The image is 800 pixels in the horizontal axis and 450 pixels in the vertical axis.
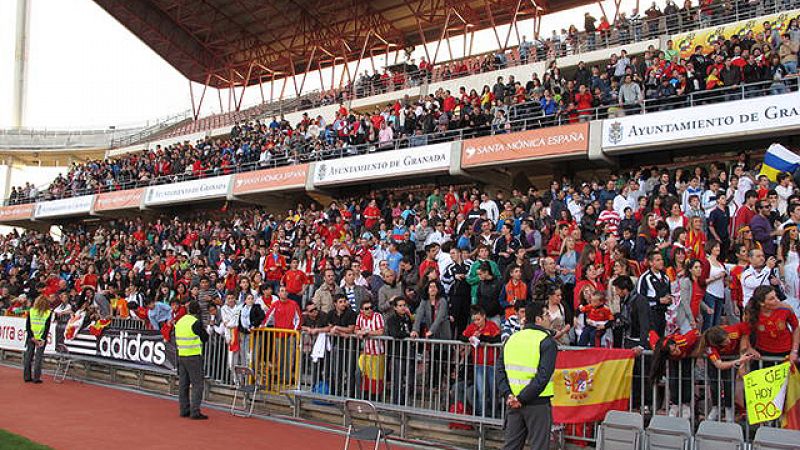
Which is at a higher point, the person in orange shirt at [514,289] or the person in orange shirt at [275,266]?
the person in orange shirt at [275,266]

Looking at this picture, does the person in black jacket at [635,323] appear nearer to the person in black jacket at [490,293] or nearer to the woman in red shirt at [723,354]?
the woman in red shirt at [723,354]

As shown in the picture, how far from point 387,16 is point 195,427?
101 ft

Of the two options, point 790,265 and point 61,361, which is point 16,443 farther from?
point 790,265

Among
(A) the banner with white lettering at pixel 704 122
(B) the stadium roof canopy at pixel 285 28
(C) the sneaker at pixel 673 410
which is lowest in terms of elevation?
(C) the sneaker at pixel 673 410

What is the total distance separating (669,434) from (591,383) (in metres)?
1.08

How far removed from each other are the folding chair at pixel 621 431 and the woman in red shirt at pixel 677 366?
0.46 meters

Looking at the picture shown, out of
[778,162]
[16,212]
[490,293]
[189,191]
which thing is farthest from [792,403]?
[16,212]

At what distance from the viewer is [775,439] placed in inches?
233

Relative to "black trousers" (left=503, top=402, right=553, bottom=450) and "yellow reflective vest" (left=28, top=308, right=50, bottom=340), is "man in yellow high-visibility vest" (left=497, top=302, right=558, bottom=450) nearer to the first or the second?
"black trousers" (left=503, top=402, right=553, bottom=450)

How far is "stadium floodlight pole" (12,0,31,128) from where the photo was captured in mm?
54781

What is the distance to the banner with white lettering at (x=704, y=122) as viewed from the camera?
14151 millimetres

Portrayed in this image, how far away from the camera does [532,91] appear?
18.8 m

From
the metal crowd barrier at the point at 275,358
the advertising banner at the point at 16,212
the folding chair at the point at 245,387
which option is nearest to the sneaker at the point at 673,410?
the metal crowd barrier at the point at 275,358

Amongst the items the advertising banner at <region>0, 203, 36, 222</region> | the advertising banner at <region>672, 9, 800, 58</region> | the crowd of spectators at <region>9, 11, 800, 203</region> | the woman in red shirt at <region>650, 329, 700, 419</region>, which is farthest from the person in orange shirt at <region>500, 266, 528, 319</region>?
the advertising banner at <region>0, 203, 36, 222</region>
